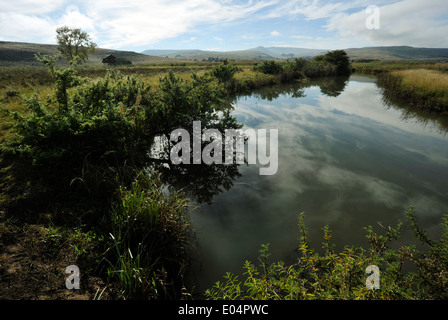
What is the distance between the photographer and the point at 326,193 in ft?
19.8

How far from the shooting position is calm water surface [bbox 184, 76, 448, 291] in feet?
14.7

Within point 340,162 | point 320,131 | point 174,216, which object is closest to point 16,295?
point 174,216

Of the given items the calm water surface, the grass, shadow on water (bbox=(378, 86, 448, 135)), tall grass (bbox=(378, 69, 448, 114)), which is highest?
the grass

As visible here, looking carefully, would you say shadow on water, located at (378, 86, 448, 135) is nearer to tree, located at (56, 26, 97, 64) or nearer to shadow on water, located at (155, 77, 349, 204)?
shadow on water, located at (155, 77, 349, 204)

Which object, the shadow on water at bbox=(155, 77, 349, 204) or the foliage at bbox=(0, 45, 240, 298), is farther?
the shadow on water at bbox=(155, 77, 349, 204)

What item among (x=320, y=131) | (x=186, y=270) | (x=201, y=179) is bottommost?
(x=186, y=270)

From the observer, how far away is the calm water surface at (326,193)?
4473mm

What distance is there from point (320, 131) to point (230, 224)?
8.37 metres

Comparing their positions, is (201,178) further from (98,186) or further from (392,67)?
(392,67)

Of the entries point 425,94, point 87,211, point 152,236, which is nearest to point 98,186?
point 87,211

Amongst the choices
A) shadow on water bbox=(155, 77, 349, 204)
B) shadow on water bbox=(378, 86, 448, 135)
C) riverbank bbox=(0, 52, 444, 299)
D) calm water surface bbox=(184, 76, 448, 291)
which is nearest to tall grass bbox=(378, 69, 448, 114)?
shadow on water bbox=(378, 86, 448, 135)

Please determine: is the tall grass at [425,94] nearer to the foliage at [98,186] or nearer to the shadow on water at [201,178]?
the shadow on water at [201,178]

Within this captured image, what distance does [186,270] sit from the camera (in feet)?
12.8

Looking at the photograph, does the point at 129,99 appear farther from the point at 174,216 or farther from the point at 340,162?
the point at 340,162
